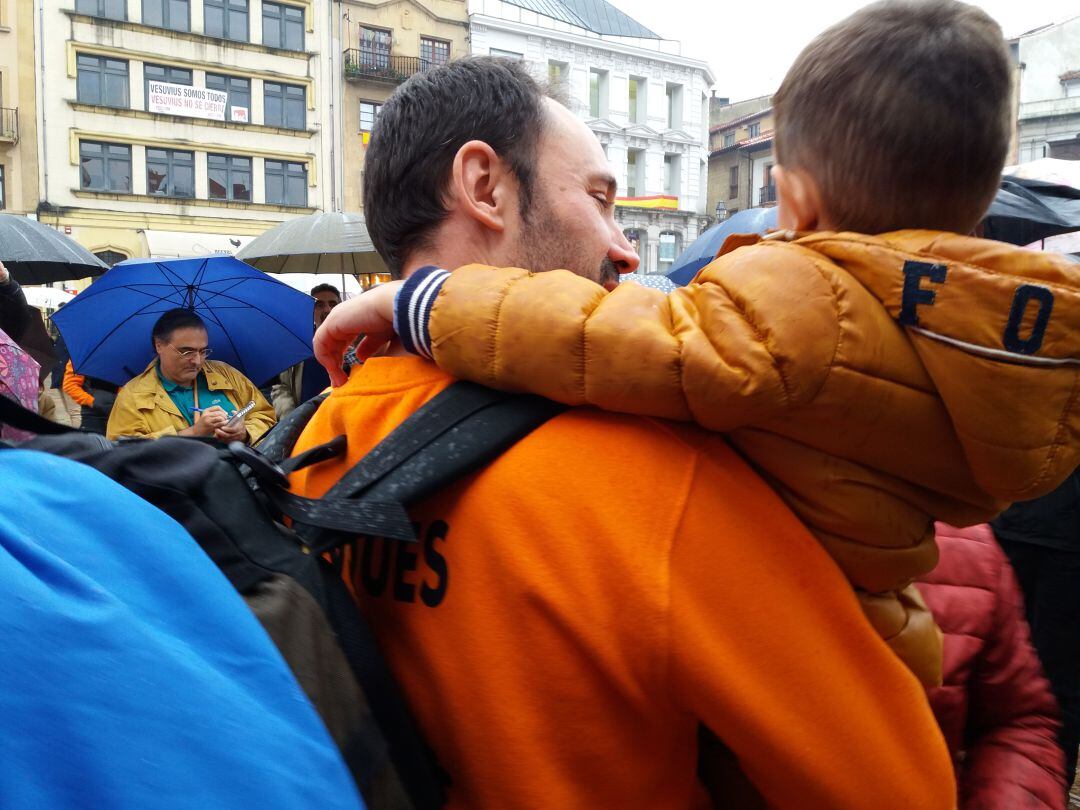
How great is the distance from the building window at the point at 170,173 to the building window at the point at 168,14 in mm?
3992

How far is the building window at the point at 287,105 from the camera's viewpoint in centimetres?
2723

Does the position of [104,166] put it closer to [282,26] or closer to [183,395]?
[282,26]

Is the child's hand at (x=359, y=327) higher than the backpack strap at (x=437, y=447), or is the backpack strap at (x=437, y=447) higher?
the child's hand at (x=359, y=327)

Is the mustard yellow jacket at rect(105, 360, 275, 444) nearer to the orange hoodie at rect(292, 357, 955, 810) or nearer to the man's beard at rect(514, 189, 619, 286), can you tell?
the man's beard at rect(514, 189, 619, 286)

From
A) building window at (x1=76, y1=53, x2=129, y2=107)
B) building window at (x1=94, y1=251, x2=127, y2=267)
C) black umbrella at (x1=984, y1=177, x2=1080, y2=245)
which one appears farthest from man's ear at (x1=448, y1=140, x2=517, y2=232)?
building window at (x1=76, y1=53, x2=129, y2=107)

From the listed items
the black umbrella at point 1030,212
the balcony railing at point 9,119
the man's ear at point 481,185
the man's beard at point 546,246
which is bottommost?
the man's beard at point 546,246

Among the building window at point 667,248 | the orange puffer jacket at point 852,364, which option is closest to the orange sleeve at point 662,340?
the orange puffer jacket at point 852,364

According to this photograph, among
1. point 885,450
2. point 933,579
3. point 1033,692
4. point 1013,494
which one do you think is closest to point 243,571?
point 885,450

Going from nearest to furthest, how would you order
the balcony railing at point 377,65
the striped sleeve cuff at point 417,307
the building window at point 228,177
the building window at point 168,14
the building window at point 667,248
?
the striped sleeve cuff at point 417,307, the building window at point 168,14, the building window at point 228,177, the balcony railing at point 377,65, the building window at point 667,248

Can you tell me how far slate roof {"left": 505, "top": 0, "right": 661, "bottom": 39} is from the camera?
34.4 m

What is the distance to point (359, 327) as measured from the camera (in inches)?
50.4

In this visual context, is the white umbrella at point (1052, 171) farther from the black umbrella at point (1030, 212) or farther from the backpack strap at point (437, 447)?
the backpack strap at point (437, 447)

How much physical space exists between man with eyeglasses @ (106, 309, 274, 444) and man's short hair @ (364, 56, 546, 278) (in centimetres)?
346

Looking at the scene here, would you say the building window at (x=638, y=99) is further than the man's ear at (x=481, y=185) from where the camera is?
Yes
